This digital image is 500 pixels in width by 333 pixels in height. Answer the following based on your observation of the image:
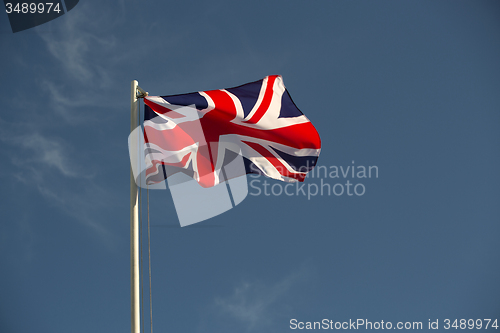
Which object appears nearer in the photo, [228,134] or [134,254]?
[134,254]

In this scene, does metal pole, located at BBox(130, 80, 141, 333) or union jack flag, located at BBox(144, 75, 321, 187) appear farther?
union jack flag, located at BBox(144, 75, 321, 187)

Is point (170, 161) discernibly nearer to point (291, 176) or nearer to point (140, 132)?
point (140, 132)

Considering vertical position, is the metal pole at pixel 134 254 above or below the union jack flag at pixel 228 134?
below

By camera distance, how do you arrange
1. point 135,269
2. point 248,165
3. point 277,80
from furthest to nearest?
→ point 277,80 → point 248,165 → point 135,269

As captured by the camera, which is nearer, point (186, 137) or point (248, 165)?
point (186, 137)

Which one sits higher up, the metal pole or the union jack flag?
the union jack flag

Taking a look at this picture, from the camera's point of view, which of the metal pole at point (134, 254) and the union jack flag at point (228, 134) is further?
the union jack flag at point (228, 134)

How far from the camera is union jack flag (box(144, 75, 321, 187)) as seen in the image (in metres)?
10.4

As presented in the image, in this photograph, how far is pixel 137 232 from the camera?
938cm

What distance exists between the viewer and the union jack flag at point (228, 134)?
1038cm

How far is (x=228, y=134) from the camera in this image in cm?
1163

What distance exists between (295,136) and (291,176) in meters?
1.10

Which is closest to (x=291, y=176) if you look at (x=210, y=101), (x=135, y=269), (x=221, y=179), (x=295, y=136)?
(x=295, y=136)

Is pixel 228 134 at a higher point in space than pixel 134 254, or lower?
higher
